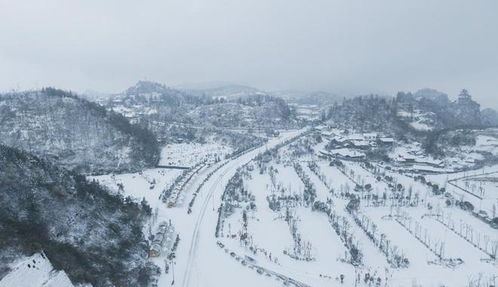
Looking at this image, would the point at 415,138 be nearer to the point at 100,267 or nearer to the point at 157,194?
the point at 157,194

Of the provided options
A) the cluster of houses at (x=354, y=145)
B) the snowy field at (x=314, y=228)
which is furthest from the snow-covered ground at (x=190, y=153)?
the cluster of houses at (x=354, y=145)

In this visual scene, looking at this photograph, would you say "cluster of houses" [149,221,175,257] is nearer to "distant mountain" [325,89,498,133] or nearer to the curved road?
the curved road

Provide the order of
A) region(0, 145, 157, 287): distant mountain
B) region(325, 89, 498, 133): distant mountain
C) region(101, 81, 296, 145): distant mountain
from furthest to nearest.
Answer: region(325, 89, 498, 133): distant mountain < region(101, 81, 296, 145): distant mountain < region(0, 145, 157, 287): distant mountain

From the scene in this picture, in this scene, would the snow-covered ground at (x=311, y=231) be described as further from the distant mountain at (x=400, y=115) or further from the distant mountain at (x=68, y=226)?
the distant mountain at (x=400, y=115)

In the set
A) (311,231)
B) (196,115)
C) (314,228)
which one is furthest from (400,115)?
(311,231)

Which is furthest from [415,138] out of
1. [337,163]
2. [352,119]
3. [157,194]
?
[157,194]

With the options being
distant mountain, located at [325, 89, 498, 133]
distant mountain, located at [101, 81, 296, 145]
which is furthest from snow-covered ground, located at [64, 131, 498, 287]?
distant mountain, located at [325, 89, 498, 133]
